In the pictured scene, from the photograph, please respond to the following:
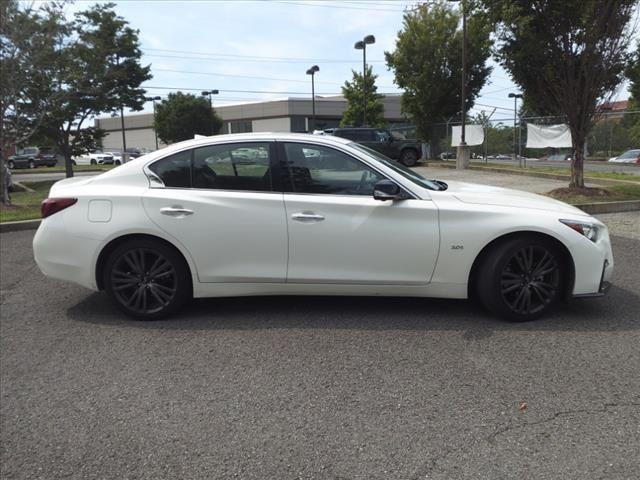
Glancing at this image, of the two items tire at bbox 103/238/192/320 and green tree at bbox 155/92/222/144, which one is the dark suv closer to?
tire at bbox 103/238/192/320

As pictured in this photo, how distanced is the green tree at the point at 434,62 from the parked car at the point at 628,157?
9720 millimetres

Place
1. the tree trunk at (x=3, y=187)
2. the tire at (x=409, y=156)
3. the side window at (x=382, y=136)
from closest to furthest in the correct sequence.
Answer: the tree trunk at (x=3, y=187)
the side window at (x=382, y=136)
the tire at (x=409, y=156)

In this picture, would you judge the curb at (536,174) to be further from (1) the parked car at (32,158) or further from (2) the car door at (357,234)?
(1) the parked car at (32,158)

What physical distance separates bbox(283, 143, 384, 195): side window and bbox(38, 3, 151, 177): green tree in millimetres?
16433

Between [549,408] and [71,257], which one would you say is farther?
[71,257]

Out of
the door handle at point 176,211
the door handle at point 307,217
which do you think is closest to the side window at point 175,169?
the door handle at point 176,211

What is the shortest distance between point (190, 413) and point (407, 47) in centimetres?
3019

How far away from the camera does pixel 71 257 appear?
4.68 metres

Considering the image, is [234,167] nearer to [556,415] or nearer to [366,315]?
[366,315]

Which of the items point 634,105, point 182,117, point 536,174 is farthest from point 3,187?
point 634,105

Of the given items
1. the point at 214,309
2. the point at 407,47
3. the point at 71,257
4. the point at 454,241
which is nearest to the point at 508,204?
the point at 454,241

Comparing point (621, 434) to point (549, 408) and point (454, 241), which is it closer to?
point (549, 408)

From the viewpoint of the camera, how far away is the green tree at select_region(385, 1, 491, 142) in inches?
1186

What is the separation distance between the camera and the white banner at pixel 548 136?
1822cm
